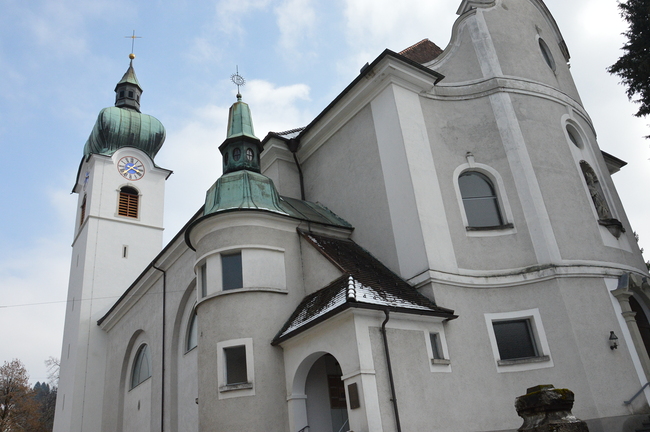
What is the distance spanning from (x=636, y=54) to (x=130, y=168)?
2580 cm

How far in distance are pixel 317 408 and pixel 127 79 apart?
1175 inches

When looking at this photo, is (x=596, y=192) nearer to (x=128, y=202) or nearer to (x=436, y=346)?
(x=436, y=346)

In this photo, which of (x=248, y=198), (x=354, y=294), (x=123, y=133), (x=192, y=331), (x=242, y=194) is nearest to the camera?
(x=354, y=294)

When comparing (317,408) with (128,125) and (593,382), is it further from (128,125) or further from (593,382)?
(128,125)

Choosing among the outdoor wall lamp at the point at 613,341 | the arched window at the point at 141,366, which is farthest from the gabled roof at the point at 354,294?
the arched window at the point at 141,366

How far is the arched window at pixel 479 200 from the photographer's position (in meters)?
14.2

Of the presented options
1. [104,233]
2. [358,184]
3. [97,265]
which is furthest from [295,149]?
[104,233]

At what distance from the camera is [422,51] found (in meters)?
19.4

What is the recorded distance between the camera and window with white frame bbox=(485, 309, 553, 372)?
12.1 m

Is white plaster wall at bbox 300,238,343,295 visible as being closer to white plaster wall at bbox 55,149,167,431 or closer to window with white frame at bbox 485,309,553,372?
window with white frame at bbox 485,309,553,372

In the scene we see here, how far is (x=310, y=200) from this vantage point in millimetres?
17844

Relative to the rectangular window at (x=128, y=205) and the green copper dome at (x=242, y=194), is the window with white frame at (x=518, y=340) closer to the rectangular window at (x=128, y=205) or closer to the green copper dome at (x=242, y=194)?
the green copper dome at (x=242, y=194)

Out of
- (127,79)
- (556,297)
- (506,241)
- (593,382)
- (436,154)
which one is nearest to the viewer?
(593,382)

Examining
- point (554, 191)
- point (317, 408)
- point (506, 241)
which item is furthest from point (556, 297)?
point (317, 408)
